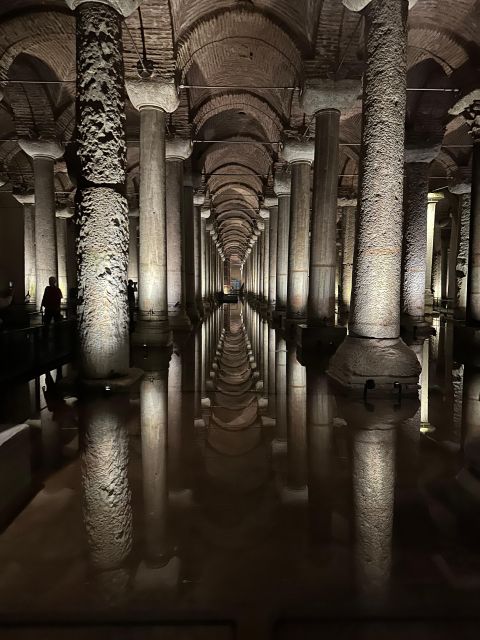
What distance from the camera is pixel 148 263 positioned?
396 inches

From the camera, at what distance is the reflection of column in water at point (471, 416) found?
4.14 m

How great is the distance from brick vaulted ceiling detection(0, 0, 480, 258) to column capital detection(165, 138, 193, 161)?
18.9 inches

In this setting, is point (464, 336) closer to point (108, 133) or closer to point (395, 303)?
point (395, 303)

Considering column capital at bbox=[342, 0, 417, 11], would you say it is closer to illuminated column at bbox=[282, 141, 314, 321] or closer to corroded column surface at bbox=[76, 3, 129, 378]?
corroded column surface at bbox=[76, 3, 129, 378]

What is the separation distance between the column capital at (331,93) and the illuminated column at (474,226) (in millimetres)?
2957

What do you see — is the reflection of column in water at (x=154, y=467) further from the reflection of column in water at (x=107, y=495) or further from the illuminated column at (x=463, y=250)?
the illuminated column at (x=463, y=250)

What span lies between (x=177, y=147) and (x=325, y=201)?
555 centimetres

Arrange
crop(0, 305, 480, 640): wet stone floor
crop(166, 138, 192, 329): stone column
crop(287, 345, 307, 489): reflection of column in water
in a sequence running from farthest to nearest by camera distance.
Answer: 1. crop(166, 138, 192, 329): stone column
2. crop(287, 345, 307, 489): reflection of column in water
3. crop(0, 305, 480, 640): wet stone floor

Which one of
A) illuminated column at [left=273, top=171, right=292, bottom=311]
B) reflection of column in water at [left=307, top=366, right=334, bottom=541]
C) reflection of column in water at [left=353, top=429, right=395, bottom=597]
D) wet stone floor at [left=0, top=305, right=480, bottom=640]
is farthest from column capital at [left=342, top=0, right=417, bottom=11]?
illuminated column at [left=273, top=171, right=292, bottom=311]

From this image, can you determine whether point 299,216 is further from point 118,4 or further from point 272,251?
point 272,251

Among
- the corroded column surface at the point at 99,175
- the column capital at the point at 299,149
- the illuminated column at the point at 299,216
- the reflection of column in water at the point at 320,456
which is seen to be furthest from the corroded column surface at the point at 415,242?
the corroded column surface at the point at 99,175

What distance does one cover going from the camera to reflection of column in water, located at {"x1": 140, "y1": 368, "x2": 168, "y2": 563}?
2693 millimetres

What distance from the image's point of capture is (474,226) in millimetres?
10977

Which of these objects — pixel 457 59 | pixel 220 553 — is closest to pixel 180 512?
pixel 220 553
